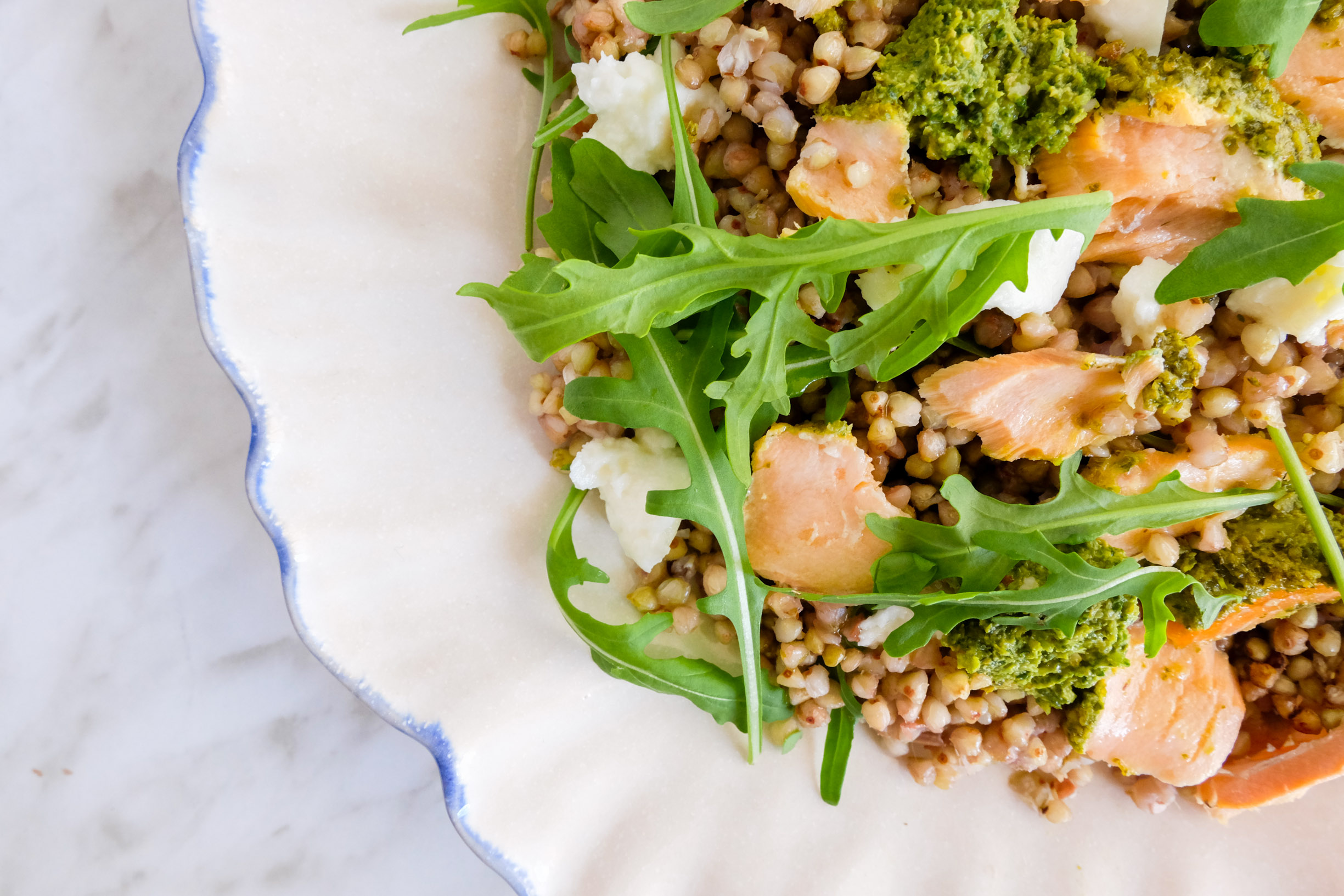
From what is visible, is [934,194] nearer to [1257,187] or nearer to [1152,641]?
[1257,187]

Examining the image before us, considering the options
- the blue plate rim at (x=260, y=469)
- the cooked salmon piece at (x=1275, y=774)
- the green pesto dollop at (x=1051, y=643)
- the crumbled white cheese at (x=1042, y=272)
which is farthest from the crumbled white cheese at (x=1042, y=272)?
the blue plate rim at (x=260, y=469)

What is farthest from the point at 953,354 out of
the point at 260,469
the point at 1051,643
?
the point at 260,469

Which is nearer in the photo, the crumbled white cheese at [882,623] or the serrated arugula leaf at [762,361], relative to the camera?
the serrated arugula leaf at [762,361]

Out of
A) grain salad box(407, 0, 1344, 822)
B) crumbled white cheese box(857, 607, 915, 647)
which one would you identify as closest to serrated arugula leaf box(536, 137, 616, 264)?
grain salad box(407, 0, 1344, 822)

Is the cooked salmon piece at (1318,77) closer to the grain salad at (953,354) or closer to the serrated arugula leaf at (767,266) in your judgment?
the grain salad at (953,354)

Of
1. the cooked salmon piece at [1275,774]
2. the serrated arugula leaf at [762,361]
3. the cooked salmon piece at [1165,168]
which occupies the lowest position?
the cooked salmon piece at [1275,774]

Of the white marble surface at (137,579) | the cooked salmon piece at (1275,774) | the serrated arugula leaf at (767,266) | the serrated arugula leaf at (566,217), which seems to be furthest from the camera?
the white marble surface at (137,579)
